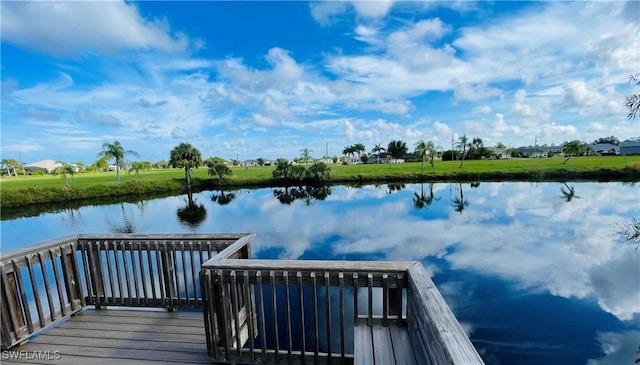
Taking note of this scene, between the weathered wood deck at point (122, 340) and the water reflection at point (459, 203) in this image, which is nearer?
the weathered wood deck at point (122, 340)

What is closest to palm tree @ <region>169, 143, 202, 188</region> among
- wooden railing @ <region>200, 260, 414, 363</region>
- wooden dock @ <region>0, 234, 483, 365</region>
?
wooden dock @ <region>0, 234, 483, 365</region>

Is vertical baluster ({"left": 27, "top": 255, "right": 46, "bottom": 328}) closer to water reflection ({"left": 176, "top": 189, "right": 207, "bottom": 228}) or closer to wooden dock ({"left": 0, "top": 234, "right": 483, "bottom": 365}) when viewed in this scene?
wooden dock ({"left": 0, "top": 234, "right": 483, "bottom": 365})

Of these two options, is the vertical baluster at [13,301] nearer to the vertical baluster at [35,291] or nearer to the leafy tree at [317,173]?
the vertical baluster at [35,291]

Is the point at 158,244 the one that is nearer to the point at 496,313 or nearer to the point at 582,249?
the point at 496,313

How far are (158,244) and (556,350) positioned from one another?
8298 millimetres

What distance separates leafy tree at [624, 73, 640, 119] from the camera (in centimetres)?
603

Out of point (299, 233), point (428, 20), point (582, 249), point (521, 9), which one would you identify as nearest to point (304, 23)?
point (428, 20)

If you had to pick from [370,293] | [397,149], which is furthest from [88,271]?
[397,149]

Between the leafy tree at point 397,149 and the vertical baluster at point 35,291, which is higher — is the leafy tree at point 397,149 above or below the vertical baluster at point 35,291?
above

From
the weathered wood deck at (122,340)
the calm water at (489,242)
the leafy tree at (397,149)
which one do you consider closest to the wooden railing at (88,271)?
the weathered wood deck at (122,340)

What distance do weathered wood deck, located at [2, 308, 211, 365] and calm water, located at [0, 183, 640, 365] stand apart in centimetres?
627

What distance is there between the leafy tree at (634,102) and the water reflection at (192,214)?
1969 centimetres

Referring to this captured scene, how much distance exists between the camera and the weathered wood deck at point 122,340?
2637 mm

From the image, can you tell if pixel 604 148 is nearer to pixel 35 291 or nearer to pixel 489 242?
pixel 489 242
